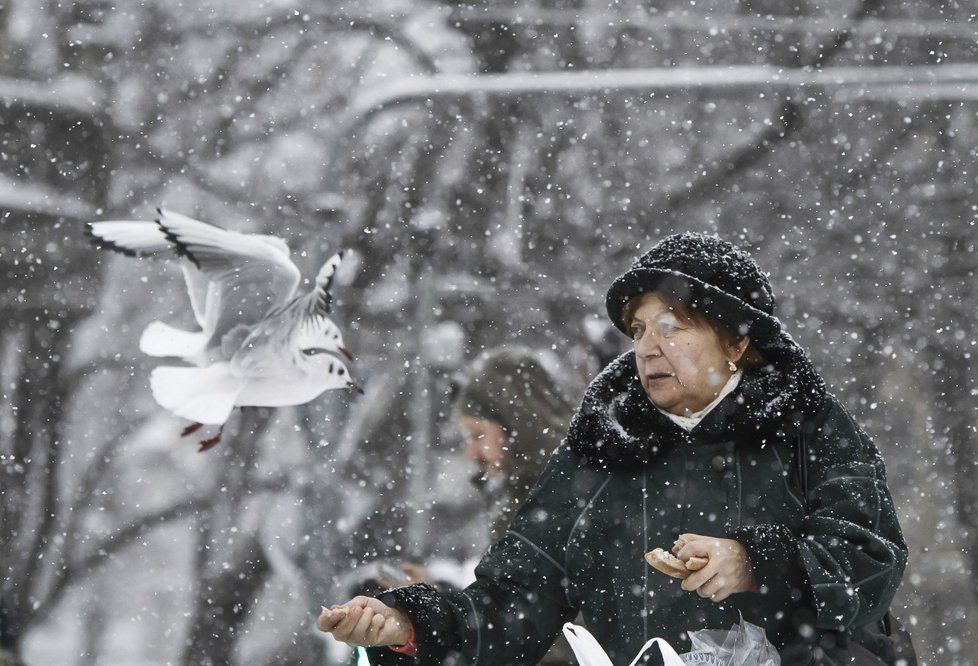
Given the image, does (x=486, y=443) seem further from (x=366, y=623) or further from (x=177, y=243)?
(x=366, y=623)

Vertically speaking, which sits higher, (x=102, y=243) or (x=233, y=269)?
(x=102, y=243)

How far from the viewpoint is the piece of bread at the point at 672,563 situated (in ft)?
5.41

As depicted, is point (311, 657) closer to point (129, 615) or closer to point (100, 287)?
point (129, 615)

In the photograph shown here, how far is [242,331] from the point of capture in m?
3.37

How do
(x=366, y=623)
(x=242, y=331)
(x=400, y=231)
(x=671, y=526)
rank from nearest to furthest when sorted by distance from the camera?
(x=366, y=623), (x=671, y=526), (x=242, y=331), (x=400, y=231)

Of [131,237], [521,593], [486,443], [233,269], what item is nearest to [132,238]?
[131,237]

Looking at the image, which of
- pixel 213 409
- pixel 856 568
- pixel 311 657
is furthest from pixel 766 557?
pixel 311 657

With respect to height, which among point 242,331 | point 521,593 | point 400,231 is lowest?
point 400,231

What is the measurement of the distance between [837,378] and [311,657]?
3458 millimetres

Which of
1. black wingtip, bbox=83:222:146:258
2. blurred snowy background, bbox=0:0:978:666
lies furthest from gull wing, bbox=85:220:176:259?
blurred snowy background, bbox=0:0:978:666

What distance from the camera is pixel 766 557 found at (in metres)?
1.77

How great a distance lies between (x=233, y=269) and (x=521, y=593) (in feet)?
4.71

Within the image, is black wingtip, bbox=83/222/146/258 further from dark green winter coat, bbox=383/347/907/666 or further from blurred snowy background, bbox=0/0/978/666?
blurred snowy background, bbox=0/0/978/666

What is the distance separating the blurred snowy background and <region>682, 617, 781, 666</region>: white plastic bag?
518 centimetres
